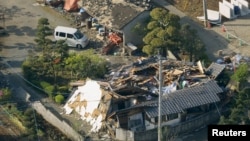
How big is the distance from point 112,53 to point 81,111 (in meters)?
6.39

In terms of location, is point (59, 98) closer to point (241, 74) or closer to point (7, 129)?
point (7, 129)

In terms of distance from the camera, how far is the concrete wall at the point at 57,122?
1369 inches

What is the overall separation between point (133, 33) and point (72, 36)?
3769 mm

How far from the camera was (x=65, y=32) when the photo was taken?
42531mm

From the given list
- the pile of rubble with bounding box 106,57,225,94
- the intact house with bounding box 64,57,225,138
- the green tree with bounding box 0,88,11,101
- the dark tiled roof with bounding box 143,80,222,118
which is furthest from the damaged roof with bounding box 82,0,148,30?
the green tree with bounding box 0,88,11,101

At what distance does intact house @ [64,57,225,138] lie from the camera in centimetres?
3506

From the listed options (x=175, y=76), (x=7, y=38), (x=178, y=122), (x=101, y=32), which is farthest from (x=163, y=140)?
(x=7, y=38)

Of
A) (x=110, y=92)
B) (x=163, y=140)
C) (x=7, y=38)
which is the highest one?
(x=7, y=38)

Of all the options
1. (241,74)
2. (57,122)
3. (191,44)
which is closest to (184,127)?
(241,74)

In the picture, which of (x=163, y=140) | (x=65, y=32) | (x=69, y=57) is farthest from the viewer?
(x=65, y=32)

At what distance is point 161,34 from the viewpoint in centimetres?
3975

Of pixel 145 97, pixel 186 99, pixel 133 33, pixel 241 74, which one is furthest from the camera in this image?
pixel 133 33

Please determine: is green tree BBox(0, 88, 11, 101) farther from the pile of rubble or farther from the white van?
the white van

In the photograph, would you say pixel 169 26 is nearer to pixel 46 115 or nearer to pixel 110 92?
pixel 110 92
